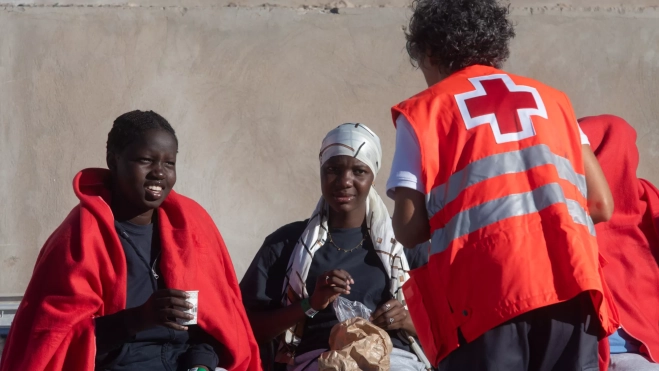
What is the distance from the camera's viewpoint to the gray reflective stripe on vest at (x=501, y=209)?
2.42 m

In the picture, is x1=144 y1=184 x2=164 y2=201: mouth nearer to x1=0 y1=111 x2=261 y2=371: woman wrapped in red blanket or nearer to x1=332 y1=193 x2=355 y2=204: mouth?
x1=0 y1=111 x2=261 y2=371: woman wrapped in red blanket

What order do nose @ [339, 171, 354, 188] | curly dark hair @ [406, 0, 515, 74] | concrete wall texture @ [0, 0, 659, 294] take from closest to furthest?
curly dark hair @ [406, 0, 515, 74]
nose @ [339, 171, 354, 188]
concrete wall texture @ [0, 0, 659, 294]

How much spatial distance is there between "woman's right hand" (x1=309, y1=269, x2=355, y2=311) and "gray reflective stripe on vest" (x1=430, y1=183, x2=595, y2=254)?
118 cm

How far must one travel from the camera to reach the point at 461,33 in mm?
2676

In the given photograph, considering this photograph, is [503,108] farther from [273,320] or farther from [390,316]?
[273,320]

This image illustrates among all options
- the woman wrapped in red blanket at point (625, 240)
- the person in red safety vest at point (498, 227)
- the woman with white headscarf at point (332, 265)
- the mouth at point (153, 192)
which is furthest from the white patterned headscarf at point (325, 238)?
the person in red safety vest at point (498, 227)

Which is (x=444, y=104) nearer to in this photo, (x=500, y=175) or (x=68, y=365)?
(x=500, y=175)

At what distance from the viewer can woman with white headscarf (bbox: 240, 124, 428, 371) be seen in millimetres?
3809

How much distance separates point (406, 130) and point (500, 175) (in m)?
0.29

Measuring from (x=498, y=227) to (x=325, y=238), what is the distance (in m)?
1.66

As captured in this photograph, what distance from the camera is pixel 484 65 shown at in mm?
2732

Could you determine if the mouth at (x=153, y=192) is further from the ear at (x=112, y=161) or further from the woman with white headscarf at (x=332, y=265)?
the woman with white headscarf at (x=332, y=265)

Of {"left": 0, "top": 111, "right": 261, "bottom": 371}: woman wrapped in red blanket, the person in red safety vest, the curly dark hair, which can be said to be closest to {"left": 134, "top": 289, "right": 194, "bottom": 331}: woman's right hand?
{"left": 0, "top": 111, "right": 261, "bottom": 371}: woman wrapped in red blanket

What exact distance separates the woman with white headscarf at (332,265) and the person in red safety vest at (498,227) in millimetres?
1251
